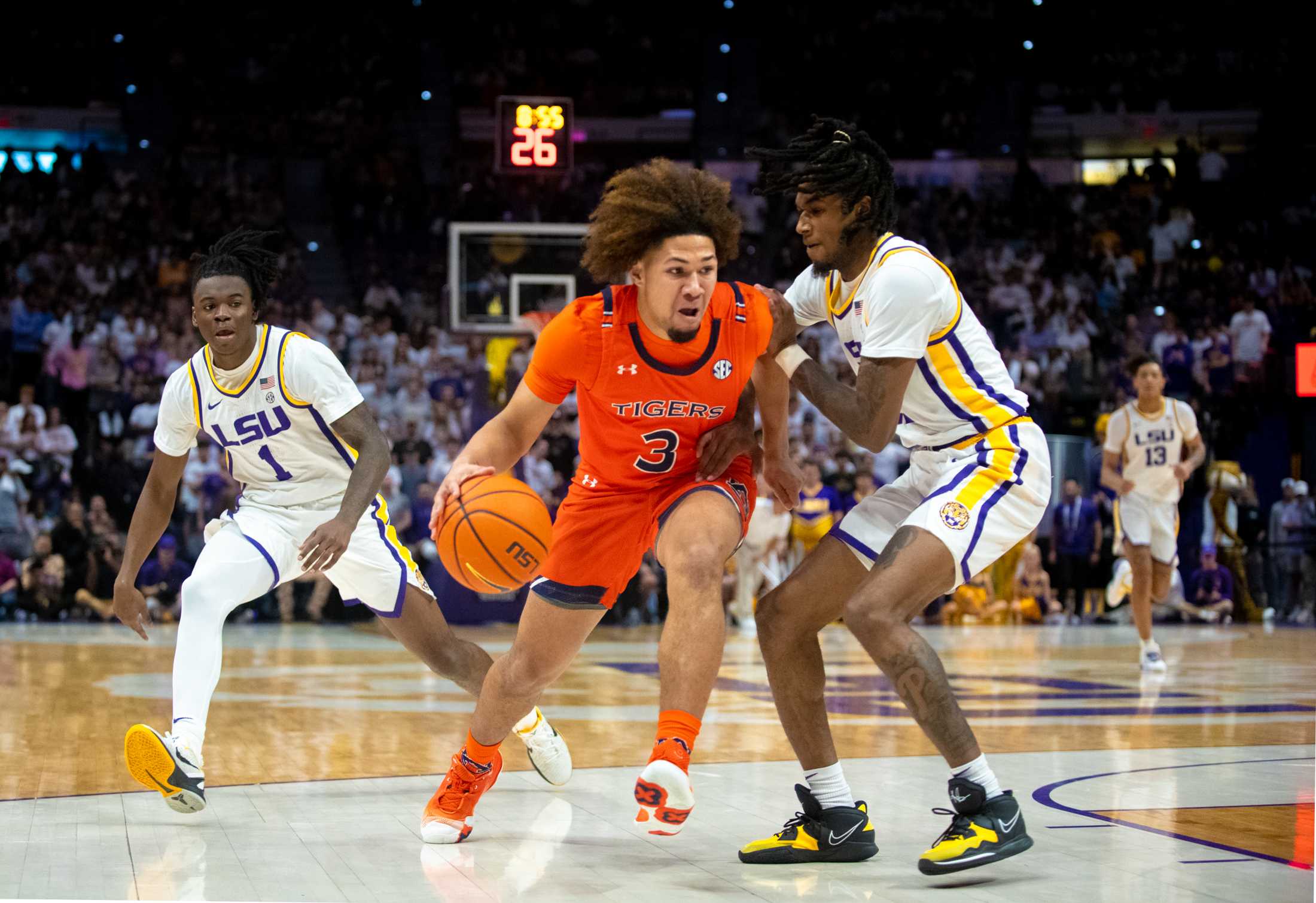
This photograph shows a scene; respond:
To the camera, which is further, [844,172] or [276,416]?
[276,416]

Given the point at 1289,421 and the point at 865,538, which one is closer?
the point at 865,538

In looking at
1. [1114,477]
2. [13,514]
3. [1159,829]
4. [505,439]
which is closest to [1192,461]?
[1114,477]

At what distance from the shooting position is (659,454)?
441 centimetres

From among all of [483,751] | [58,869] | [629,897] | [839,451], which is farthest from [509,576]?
[839,451]

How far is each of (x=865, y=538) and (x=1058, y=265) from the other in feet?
55.4

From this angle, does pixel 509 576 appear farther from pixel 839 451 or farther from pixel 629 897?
pixel 839 451

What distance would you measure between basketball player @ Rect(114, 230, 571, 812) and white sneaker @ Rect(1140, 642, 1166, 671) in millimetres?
5817

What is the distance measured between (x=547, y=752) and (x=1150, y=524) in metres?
6.29

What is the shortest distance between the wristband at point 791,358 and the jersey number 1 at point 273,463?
6.76 ft

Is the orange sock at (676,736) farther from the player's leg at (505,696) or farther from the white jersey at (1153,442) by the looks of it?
the white jersey at (1153,442)

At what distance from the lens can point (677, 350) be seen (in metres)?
4.32

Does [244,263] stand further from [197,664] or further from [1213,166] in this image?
[1213,166]

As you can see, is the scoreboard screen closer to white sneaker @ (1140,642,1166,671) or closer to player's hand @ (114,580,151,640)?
white sneaker @ (1140,642,1166,671)

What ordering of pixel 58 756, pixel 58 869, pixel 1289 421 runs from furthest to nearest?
pixel 1289 421
pixel 58 756
pixel 58 869
